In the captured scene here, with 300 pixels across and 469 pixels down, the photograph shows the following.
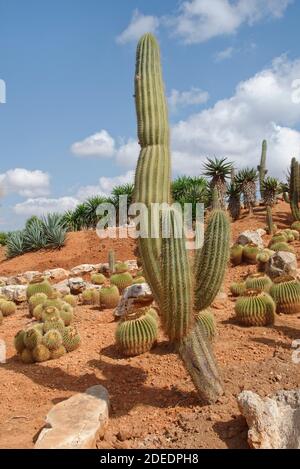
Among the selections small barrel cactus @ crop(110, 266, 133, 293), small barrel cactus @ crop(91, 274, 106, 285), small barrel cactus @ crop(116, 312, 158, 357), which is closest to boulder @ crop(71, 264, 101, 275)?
small barrel cactus @ crop(91, 274, 106, 285)

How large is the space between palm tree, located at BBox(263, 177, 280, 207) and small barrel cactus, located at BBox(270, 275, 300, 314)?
1296 cm

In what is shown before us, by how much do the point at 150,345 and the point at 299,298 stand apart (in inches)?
102

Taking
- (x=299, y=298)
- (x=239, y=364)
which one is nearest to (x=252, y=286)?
(x=299, y=298)

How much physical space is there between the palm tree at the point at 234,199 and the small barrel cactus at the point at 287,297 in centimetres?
1291

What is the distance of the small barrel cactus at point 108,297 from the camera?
8.75 m

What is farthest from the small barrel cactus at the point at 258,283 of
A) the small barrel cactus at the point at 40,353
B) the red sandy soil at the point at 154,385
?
the small barrel cactus at the point at 40,353

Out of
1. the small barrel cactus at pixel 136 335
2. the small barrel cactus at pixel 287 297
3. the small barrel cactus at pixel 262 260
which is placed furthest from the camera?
the small barrel cactus at pixel 262 260

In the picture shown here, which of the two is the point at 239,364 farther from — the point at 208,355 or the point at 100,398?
the point at 100,398

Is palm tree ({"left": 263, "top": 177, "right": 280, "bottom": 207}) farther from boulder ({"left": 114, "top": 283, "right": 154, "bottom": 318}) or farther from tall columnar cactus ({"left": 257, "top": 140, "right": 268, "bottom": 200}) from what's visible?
boulder ({"left": 114, "top": 283, "right": 154, "bottom": 318})

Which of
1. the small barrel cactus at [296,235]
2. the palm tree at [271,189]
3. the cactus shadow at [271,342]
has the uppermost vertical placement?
the palm tree at [271,189]

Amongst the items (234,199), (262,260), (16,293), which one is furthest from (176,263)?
(234,199)

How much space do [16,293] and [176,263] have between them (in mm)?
7824

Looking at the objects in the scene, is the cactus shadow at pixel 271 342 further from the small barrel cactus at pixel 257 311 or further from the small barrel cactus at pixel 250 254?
the small barrel cactus at pixel 250 254

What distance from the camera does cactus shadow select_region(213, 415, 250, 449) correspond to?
3.40 m
